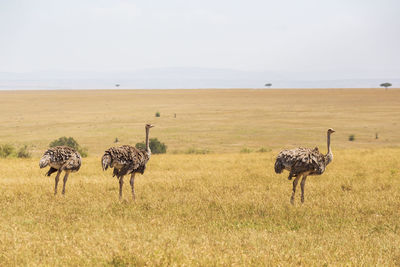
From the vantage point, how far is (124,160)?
12.6m

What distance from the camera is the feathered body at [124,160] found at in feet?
40.4

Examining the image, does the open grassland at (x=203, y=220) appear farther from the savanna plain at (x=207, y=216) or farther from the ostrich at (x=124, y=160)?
the ostrich at (x=124, y=160)

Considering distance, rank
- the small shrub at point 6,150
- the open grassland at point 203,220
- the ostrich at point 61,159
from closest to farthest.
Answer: the open grassland at point 203,220
the ostrich at point 61,159
the small shrub at point 6,150

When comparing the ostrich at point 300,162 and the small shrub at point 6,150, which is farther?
the small shrub at point 6,150

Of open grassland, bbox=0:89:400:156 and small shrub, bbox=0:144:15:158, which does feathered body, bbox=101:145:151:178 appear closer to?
small shrub, bbox=0:144:15:158

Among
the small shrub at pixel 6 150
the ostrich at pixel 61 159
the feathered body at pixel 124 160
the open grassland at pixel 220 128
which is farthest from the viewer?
the open grassland at pixel 220 128

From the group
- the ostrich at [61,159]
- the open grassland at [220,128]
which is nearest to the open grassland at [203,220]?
the ostrich at [61,159]

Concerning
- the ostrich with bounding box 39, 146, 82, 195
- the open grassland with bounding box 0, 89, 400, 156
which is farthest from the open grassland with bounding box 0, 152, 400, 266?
the open grassland with bounding box 0, 89, 400, 156

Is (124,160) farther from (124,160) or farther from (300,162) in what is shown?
(300,162)

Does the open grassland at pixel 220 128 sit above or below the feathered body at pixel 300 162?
below

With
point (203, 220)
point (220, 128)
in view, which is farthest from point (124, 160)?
point (220, 128)

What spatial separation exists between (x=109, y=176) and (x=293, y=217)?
879 centimetres

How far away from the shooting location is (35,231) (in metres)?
9.20

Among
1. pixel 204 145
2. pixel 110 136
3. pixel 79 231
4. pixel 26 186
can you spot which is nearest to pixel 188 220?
pixel 79 231
